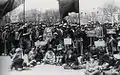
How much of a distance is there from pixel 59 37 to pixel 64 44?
0.06 meters

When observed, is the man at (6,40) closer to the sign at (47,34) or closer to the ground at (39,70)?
the ground at (39,70)

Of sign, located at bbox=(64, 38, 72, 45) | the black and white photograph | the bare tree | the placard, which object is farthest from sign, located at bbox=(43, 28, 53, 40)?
the bare tree

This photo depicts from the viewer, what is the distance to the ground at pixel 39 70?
3.91ft

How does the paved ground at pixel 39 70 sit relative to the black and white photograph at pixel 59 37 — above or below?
below

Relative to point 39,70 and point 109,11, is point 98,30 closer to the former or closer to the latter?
point 109,11

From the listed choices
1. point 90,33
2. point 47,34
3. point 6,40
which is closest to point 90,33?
point 90,33

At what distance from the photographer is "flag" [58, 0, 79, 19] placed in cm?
121

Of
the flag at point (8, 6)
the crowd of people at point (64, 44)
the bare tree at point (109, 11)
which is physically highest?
the flag at point (8, 6)

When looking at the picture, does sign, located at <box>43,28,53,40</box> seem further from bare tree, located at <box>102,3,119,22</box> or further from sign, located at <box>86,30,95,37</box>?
bare tree, located at <box>102,3,119,22</box>

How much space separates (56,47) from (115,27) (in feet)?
1.30

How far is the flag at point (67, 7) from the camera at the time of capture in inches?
47.5

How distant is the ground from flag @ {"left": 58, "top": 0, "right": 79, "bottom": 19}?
0.34 metres

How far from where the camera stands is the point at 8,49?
124 cm

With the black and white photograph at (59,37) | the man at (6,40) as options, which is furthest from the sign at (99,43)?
the man at (6,40)
